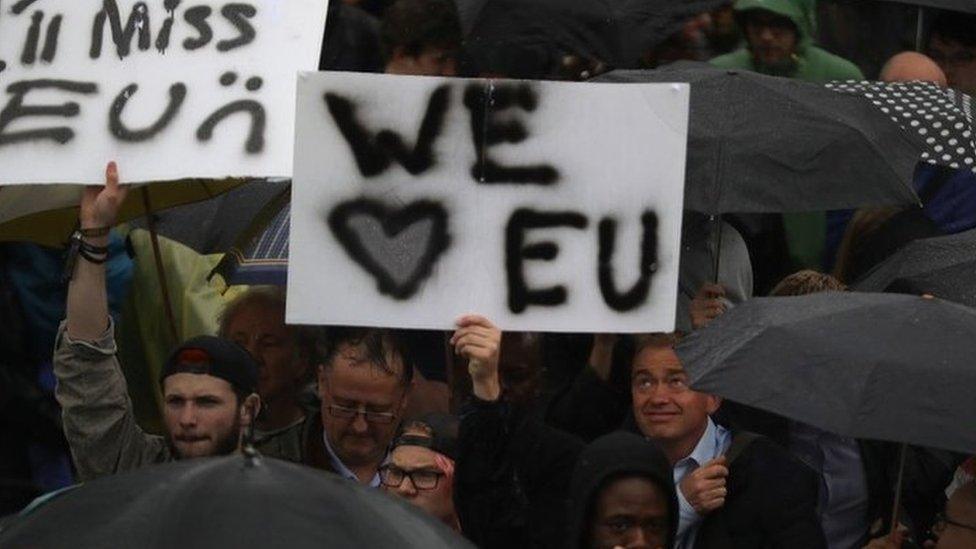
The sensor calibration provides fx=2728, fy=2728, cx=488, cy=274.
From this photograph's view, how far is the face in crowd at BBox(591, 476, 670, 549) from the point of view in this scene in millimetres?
6059

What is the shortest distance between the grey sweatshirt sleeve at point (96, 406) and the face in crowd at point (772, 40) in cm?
319

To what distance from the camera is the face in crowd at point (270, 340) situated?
23.1 ft

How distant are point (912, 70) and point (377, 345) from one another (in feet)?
8.69

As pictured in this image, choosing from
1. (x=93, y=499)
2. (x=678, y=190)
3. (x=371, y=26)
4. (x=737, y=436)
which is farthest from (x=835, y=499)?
(x=93, y=499)

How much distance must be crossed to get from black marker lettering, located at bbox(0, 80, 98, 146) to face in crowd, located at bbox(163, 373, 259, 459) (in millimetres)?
624

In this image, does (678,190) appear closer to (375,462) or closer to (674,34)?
(375,462)

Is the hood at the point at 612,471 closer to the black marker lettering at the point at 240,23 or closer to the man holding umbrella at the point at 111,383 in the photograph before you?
the man holding umbrella at the point at 111,383

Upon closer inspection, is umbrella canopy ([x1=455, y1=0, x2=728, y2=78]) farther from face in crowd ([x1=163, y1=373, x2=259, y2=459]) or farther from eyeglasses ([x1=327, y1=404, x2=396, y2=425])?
face in crowd ([x1=163, y1=373, x2=259, y2=459])

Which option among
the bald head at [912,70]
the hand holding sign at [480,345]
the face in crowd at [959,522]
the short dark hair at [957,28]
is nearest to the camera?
the hand holding sign at [480,345]

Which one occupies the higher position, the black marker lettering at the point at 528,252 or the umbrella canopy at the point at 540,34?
the umbrella canopy at the point at 540,34

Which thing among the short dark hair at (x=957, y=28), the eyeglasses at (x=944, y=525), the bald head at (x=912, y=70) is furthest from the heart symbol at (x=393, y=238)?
the short dark hair at (x=957, y=28)

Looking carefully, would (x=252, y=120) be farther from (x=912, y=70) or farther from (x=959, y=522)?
(x=912, y=70)

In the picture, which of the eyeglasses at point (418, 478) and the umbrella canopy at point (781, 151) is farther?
the umbrella canopy at point (781, 151)

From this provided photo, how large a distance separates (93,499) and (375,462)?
Result: 9.28 feet
